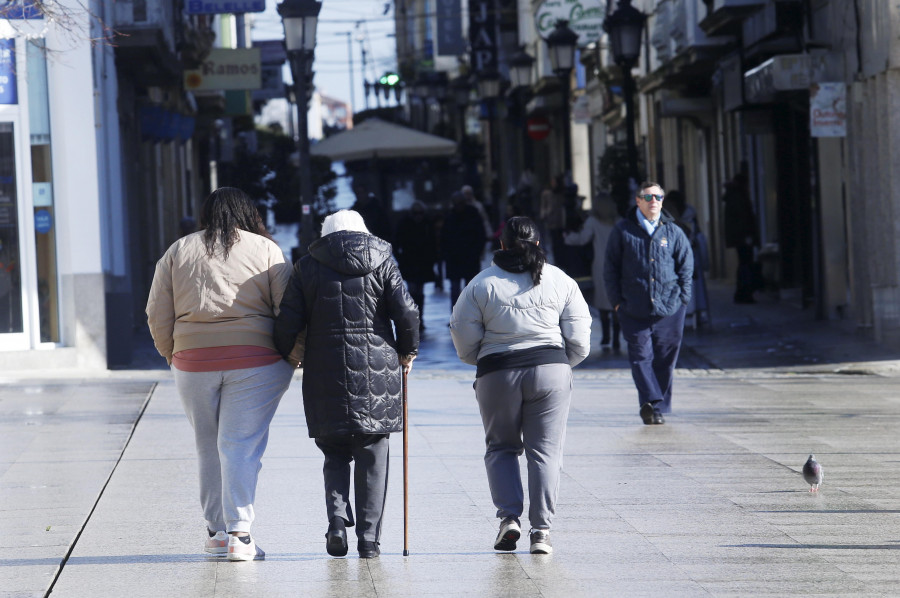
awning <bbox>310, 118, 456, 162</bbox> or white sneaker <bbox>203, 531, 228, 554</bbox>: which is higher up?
awning <bbox>310, 118, 456, 162</bbox>

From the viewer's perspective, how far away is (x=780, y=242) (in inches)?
926

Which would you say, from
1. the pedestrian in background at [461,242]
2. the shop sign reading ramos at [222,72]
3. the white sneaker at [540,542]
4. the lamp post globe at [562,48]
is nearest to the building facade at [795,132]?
the lamp post globe at [562,48]

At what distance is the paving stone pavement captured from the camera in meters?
6.24

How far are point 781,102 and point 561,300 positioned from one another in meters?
16.6

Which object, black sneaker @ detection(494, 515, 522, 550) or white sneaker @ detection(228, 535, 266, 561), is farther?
black sneaker @ detection(494, 515, 522, 550)

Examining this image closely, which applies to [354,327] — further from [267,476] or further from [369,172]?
[369,172]

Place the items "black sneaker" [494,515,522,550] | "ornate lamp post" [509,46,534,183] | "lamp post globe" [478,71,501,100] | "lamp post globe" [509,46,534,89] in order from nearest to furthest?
1. "black sneaker" [494,515,522,550]
2. "lamp post globe" [509,46,534,89]
3. "ornate lamp post" [509,46,534,183]
4. "lamp post globe" [478,71,501,100]

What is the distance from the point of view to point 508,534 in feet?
22.0

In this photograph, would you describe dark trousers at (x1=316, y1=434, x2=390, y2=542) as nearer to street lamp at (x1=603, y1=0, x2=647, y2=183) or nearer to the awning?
street lamp at (x1=603, y1=0, x2=647, y2=183)

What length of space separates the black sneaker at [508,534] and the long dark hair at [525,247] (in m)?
1.07

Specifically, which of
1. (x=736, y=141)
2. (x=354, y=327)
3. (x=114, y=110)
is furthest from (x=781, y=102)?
(x=354, y=327)

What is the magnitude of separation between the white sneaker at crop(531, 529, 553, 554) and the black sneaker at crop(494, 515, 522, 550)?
3.0 inches

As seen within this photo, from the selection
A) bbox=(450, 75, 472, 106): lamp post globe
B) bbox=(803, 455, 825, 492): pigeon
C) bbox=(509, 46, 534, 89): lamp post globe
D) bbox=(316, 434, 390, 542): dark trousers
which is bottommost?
bbox=(803, 455, 825, 492): pigeon

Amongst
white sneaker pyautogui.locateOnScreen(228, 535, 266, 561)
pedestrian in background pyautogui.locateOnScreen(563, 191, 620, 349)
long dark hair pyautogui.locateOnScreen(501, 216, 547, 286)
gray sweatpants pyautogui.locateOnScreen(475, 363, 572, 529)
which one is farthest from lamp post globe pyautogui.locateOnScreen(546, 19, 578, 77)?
white sneaker pyautogui.locateOnScreen(228, 535, 266, 561)
